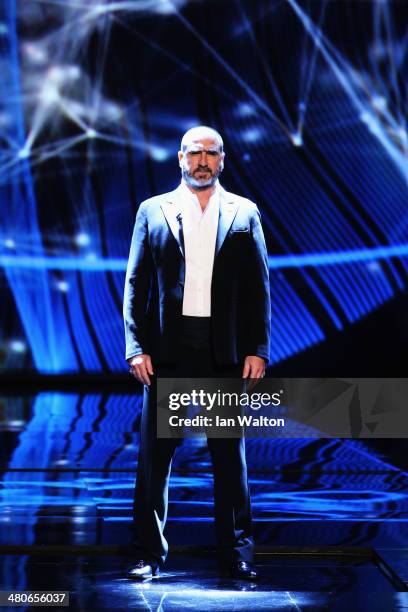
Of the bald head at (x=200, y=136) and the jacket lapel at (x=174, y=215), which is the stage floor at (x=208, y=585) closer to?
the jacket lapel at (x=174, y=215)

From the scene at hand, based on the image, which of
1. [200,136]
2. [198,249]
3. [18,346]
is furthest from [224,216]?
[18,346]

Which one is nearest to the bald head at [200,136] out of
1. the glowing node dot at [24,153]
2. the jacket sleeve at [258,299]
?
the jacket sleeve at [258,299]

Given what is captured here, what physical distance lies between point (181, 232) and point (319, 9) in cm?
657

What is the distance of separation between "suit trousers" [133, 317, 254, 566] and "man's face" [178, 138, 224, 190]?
0.36m

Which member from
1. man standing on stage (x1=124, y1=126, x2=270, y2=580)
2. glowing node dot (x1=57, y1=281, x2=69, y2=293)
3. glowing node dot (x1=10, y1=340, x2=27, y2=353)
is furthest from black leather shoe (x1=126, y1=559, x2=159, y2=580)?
glowing node dot (x1=10, y1=340, x2=27, y2=353)

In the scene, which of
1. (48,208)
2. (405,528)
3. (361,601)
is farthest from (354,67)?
(361,601)

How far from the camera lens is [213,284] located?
108 inches

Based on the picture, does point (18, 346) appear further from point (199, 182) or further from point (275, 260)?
point (199, 182)

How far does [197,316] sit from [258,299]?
173mm

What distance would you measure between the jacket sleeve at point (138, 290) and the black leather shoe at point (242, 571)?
1.96 feet

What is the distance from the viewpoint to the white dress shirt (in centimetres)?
276

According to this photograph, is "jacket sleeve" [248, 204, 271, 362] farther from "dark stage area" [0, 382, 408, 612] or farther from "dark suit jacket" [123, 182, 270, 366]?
"dark stage area" [0, 382, 408, 612]

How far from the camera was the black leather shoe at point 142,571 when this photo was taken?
2.70 meters

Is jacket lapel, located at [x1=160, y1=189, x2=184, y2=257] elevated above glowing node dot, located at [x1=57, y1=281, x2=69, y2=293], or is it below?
below
